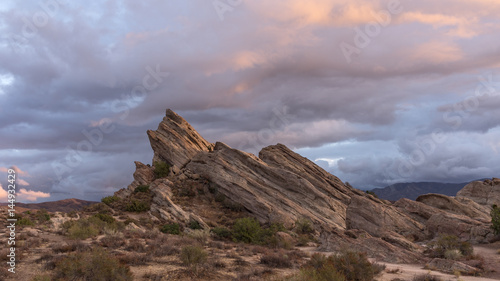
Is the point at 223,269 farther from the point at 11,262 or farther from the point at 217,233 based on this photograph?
the point at 217,233

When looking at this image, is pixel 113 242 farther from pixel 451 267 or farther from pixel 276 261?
pixel 451 267

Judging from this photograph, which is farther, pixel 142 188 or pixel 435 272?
pixel 142 188

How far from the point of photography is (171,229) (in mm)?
32188

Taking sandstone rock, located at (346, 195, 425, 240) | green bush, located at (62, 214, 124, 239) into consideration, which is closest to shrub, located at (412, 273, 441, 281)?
sandstone rock, located at (346, 195, 425, 240)

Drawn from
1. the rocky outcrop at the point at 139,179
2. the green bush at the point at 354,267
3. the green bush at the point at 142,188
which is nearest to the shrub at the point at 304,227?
the green bush at the point at 354,267

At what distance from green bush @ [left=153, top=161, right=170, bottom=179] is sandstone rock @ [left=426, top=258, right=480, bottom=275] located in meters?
38.5

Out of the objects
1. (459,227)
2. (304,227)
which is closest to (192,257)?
(304,227)

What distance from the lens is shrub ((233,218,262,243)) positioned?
2961 centimetres

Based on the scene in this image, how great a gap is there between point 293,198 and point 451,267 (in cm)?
2318

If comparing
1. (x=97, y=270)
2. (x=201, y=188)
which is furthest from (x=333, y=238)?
(x=201, y=188)

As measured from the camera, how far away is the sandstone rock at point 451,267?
1780cm

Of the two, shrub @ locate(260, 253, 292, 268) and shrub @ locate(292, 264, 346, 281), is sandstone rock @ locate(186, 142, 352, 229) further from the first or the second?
shrub @ locate(292, 264, 346, 281)

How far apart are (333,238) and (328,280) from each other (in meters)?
13.8

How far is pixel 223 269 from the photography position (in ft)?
55.3
